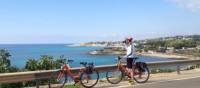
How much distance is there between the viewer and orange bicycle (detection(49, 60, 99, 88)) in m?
16.5

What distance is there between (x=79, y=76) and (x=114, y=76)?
2566mm

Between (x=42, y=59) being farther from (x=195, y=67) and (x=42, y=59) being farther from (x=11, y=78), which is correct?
(x=11, y=78)

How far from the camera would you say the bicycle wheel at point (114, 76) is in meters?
18.2

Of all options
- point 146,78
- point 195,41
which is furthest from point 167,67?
point 195,41

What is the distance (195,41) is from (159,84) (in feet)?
495

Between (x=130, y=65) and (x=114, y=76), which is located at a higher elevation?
(x=130, y=65)

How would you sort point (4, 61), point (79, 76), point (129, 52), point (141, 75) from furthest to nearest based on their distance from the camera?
1. point (4, 61)
2. point (141, 75)
3. point (129, 52)
4. point (79, 76)

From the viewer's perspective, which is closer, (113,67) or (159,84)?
(159,84)

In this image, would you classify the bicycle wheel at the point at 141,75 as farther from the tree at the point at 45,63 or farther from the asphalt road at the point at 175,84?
the tree at the point at 45,63

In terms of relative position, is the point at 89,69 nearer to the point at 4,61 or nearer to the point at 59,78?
the point at 59,78

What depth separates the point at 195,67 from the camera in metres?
28.0

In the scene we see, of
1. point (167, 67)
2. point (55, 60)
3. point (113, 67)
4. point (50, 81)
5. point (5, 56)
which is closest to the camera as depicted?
point (50, 81)

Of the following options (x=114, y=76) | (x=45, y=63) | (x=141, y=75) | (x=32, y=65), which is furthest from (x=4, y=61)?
(x=141, y=75)

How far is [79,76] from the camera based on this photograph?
1688 centimetres
